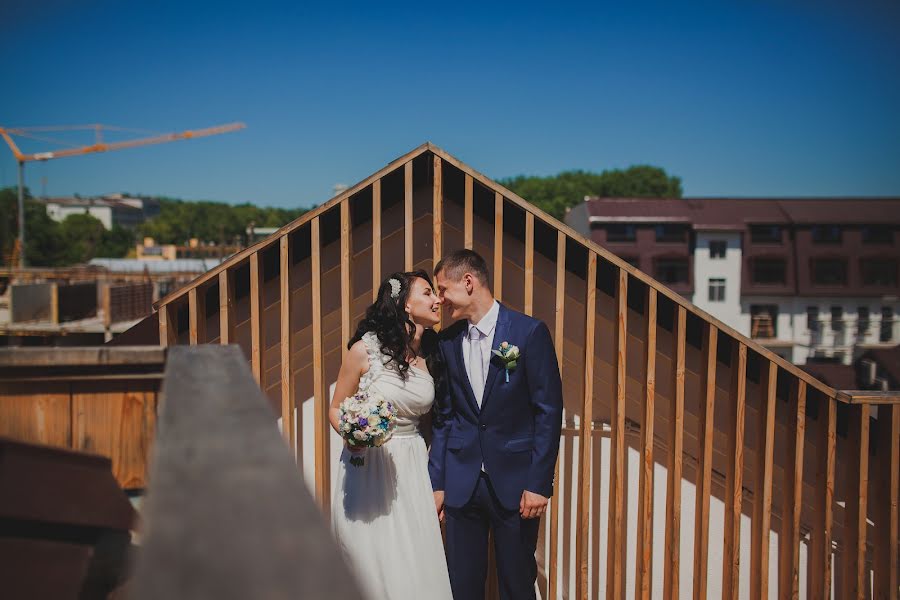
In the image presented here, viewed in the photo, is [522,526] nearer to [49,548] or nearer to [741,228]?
[49,548]

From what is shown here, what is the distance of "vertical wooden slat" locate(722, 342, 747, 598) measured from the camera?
10.9 feet

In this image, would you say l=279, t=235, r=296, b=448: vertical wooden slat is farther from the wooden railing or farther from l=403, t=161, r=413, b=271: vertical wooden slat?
l=403, t=161, r=413, b=271: vertical wooden slat

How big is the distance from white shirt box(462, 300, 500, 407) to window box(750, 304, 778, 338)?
39922 mm

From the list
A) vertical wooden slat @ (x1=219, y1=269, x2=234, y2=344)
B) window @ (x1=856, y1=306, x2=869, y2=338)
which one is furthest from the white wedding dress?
window @ (x1=856, y1=306, x2=869, y2=338)

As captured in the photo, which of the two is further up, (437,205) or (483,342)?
(437,205)

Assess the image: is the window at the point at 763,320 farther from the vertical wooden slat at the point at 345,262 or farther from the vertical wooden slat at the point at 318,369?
the vertical wooden slat at the point at 345,262

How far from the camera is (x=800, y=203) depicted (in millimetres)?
39531

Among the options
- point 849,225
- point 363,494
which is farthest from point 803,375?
point 849,225

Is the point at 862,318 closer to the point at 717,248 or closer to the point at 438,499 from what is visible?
the point at 717,248

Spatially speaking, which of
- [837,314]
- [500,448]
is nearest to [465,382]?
[500,448]

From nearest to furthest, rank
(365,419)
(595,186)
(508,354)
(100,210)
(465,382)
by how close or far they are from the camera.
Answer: (365,419)
(508,354)
(465,382)
(595,186)
(100,210)

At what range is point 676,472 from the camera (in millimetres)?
3418

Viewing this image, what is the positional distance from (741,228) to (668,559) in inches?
1522

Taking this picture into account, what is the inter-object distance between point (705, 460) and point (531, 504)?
1.09 m
